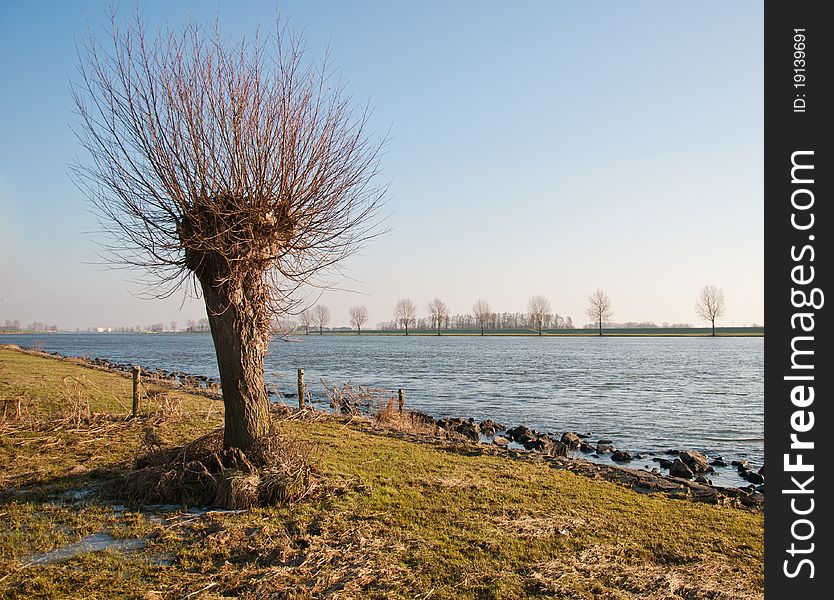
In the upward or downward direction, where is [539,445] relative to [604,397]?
upward

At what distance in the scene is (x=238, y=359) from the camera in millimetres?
9750

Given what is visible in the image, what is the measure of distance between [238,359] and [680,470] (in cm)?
1250

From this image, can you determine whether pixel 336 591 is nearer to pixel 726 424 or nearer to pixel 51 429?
pixel 51 429

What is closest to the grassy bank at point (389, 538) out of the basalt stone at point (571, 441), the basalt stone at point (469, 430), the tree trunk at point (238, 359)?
the tree trunk at point (238, 359)

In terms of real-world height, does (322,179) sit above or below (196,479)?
above

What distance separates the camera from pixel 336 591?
603 centimetres

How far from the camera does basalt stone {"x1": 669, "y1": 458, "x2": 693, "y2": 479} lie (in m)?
15.4

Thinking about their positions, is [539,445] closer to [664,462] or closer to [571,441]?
[571,441]

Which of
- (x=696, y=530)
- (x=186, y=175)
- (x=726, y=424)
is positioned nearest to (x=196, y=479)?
(x=186, y=175)

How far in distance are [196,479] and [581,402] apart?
2512 cm

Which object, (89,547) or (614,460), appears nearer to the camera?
(89,547)

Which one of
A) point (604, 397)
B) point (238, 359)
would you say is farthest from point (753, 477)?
point (604, 397)
